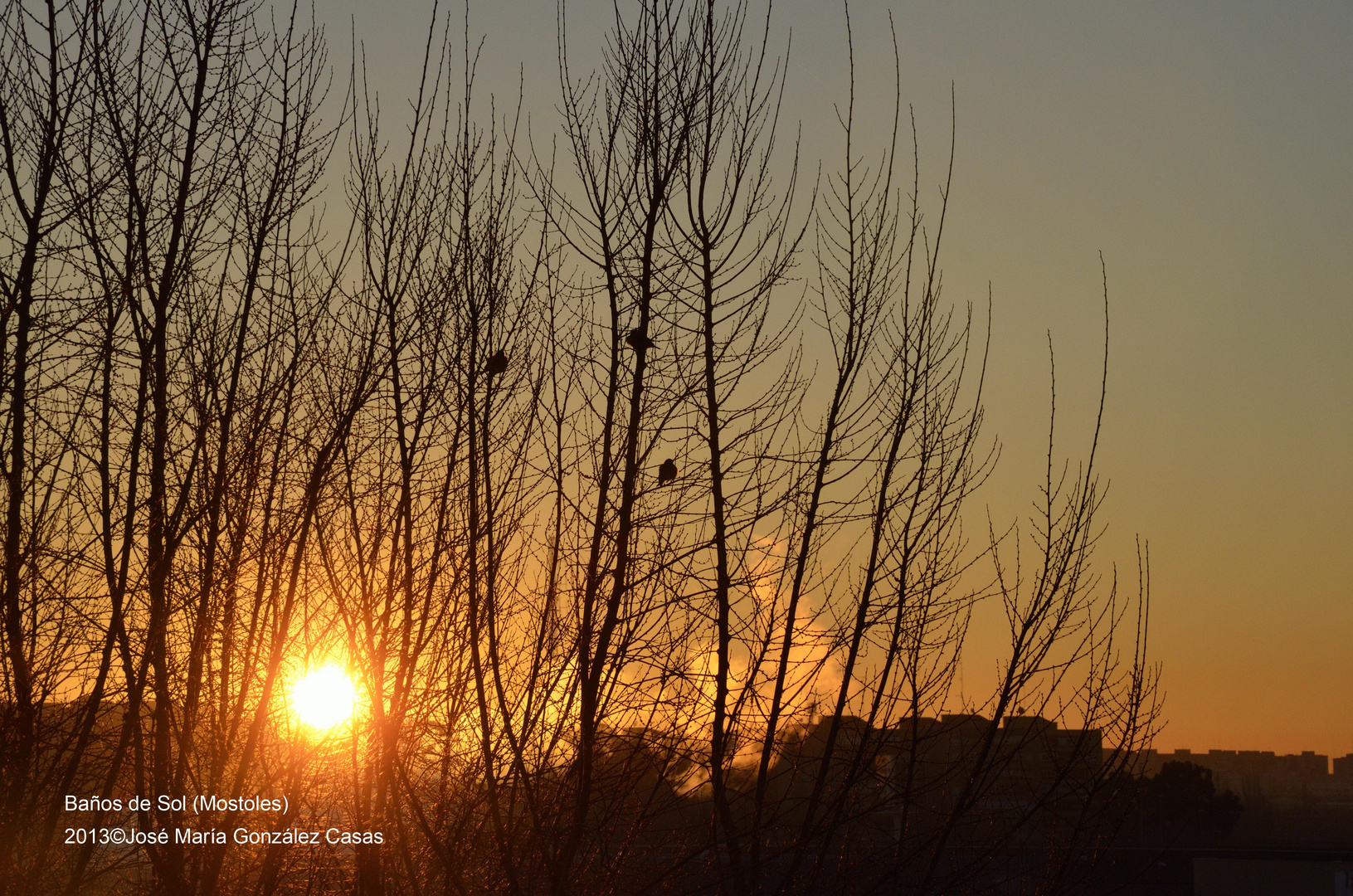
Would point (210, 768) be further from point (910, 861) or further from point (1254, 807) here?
point (1254, 807)

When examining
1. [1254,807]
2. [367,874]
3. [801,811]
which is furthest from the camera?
[1254,807]

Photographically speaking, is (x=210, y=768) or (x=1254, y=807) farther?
(x=1254, y=807)

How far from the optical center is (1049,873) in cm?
381

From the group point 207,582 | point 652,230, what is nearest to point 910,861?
point 652,230

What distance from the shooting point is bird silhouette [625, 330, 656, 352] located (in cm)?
341

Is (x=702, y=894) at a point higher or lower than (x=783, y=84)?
lower

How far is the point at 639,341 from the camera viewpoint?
11.2 ft

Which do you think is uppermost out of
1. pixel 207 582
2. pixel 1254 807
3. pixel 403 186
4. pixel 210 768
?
pixel 403 186

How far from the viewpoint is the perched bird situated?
3.41m

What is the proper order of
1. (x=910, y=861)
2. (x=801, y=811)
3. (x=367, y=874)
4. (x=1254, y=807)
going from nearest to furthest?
1. (x=367, y=874)
2. (x=910, y=861)
3. (x=801, y=811)
4. (x=1254, y=807)

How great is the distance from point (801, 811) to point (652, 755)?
841 millimetres

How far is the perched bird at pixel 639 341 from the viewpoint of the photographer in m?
3.41

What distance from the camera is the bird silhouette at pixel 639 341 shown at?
3408 mm

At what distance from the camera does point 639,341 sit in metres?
3.41
